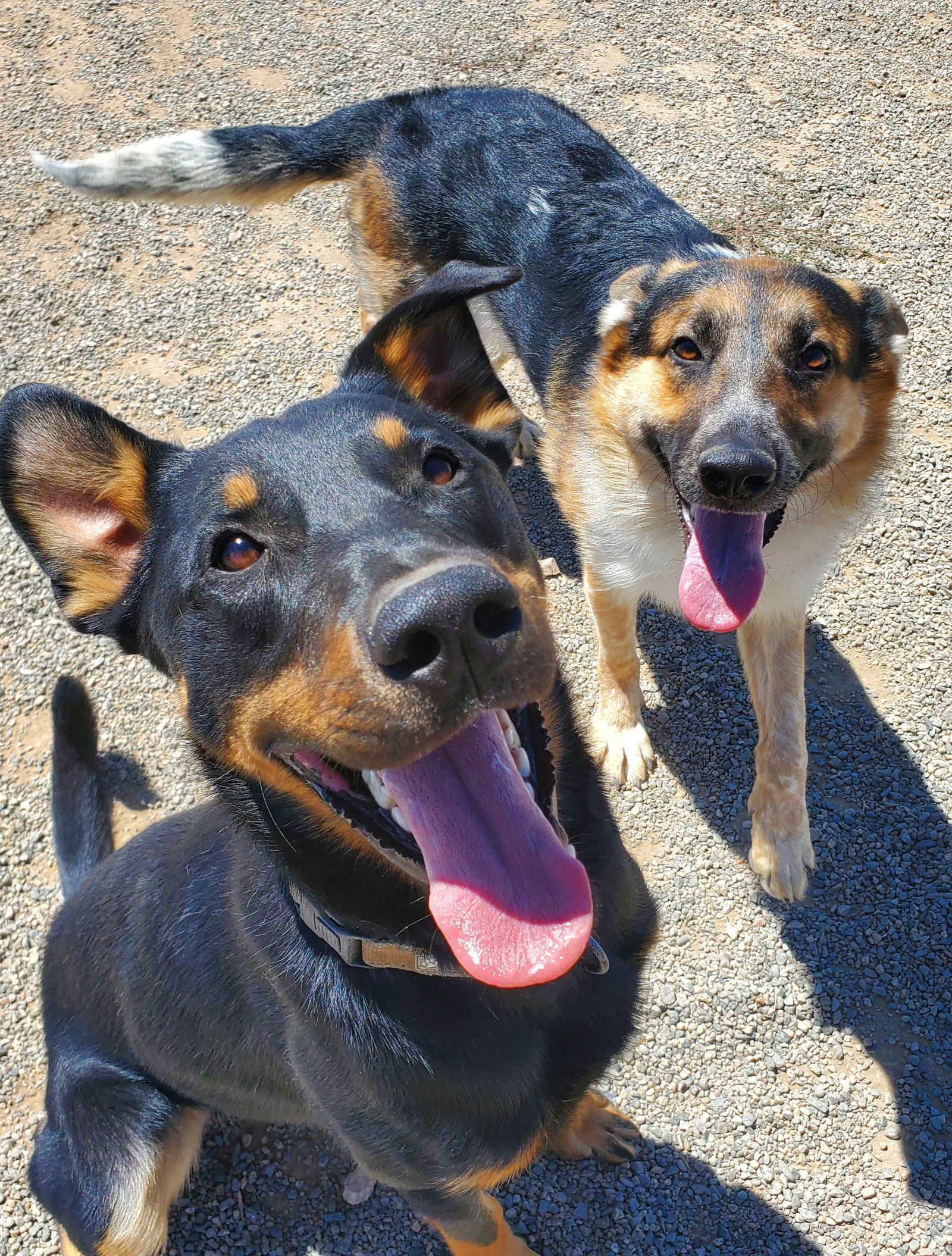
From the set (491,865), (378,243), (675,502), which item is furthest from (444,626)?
(378,243)

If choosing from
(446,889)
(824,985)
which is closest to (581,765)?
(446,889)

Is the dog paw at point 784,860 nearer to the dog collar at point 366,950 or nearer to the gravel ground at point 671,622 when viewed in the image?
the gravel ground at point 671,622

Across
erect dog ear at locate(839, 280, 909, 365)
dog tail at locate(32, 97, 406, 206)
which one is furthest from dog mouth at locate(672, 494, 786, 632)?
dog tail at locate(32, 97, 406, 206)

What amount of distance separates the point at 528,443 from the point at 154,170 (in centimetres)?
238

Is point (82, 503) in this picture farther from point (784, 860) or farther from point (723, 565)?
point (784, 860)

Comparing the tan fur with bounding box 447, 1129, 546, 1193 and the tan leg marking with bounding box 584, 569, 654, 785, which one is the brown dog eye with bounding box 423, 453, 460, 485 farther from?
the tan leg marking with bounding box 584, 569, 654, 785

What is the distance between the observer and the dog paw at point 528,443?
5.16 m

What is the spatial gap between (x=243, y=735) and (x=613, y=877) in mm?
1195

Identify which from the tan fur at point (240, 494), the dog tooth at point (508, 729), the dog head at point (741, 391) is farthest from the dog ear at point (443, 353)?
the dog tooth at point (508, 729)

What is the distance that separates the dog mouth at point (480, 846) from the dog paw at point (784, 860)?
1.96 metres

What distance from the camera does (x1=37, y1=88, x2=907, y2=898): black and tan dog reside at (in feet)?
10.5

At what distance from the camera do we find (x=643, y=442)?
3488 millimetres

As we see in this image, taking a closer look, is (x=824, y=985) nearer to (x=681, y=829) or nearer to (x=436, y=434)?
(x=681, y=829)

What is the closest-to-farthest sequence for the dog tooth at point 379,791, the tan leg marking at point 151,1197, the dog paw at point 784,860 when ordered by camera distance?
the dog tooth at point 379,791 → the tan leg marking at point 151,1197 → the dog paw at point 784,860
